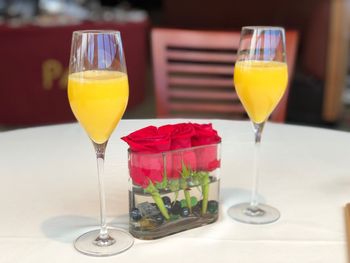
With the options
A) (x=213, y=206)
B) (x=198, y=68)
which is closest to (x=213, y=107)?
(x=198, y=68)

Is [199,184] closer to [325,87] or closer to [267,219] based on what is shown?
[267,219]

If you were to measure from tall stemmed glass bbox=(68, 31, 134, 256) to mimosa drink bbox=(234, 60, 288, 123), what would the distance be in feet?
0.66

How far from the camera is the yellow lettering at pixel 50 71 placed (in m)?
3.73

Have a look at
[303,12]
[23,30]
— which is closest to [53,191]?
[23,30]

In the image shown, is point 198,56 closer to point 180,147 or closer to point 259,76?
point 259,76

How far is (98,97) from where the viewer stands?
64cm

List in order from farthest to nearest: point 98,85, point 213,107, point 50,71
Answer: point 50,71 < point 213,107 < point 98,85

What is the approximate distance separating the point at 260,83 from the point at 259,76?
1 cm

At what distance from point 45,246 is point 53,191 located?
0.59ft

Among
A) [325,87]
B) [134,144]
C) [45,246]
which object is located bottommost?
[325,87]

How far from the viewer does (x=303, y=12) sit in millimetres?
4723

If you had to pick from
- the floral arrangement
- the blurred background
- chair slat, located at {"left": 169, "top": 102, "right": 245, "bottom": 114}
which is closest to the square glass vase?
the floral arrangement

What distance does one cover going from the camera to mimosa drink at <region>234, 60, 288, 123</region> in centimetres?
76

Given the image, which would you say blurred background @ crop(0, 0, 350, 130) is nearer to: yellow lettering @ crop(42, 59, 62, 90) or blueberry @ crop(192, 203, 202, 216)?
yellow lettering @ crop(42, 59, 62, 90)
